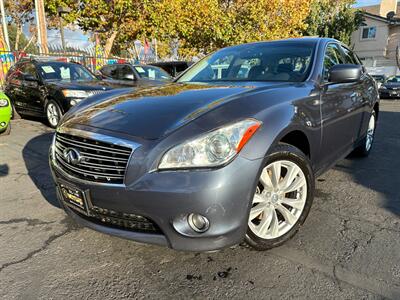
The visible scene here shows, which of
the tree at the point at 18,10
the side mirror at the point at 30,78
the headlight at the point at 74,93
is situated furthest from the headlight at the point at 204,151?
the tree at the point at 18,10

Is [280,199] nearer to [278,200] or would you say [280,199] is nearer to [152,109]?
[278,200]

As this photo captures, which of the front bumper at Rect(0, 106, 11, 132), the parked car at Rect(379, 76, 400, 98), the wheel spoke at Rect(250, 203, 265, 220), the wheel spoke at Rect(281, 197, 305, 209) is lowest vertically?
the parked car at Rect(379, 76, 400, 98)

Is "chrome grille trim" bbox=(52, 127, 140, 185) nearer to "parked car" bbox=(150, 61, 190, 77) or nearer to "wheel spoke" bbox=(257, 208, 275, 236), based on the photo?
"wheel spoke" bbox=(257, 208, 275, 236)

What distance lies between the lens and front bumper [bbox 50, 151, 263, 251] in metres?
2.02

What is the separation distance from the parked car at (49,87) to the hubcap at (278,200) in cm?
561

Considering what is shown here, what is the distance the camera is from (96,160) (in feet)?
7.43

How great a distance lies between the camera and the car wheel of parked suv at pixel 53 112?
7.45 meters

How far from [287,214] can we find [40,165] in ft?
11.8

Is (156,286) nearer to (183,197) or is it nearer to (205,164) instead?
(183,197)

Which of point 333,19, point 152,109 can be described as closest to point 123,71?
point 152,109

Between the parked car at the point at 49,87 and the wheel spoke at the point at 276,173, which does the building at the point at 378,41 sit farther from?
the wheel spoke at the point at 276,173

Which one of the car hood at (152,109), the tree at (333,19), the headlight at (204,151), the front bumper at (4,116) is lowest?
the front bumper at (4,116)

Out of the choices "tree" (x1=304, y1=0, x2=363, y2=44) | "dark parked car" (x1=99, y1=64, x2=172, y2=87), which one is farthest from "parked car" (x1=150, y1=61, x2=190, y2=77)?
"tree" (x1=304, y1=0, x2=363, y2=44)

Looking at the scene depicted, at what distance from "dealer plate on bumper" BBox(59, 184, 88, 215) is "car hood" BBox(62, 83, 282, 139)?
46 cm
